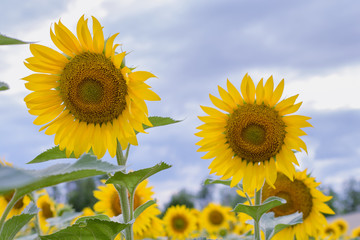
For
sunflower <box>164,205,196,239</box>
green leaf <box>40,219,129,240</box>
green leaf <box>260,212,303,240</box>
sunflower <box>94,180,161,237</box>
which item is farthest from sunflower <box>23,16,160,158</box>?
sunflower <box>164,205,196,239</box>

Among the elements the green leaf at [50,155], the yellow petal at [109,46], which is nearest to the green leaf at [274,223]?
the green leaf at [50,155]

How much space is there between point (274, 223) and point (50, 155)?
185cm

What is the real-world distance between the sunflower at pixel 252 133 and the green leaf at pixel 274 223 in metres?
0.31

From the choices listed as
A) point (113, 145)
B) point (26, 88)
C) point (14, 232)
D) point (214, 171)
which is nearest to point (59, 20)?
point (26, 88)

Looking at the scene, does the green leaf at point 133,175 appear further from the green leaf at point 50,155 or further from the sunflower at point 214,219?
the sunflower at point 214,219

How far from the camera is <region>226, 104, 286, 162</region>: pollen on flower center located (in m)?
3.09

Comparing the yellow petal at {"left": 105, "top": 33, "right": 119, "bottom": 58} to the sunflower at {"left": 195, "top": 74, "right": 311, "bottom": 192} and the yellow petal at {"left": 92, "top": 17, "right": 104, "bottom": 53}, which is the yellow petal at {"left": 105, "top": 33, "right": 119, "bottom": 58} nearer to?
the yellow petal at {"left": 92, "top": 17, "right": 104, "bottom": 53}

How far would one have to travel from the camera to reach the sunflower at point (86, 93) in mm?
2449

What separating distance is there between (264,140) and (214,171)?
0.45 metres

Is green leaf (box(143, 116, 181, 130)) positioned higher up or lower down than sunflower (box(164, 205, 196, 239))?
higher up

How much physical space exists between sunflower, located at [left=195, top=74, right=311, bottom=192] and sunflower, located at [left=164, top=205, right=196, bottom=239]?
559cm

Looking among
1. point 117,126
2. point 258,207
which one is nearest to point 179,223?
point 258,207

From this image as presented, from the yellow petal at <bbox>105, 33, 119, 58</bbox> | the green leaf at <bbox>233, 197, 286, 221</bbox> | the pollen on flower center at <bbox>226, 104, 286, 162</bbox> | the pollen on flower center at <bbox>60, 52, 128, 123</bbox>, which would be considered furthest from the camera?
the pollen on flower center at <bbox>226, 104, 286, 162</bbox>

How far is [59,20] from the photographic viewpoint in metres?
2.51
